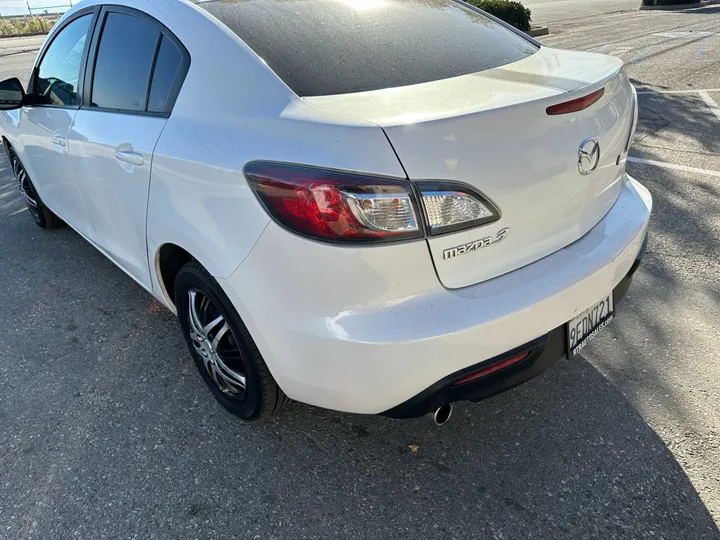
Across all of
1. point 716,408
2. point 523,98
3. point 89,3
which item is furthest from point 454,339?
point 89,3

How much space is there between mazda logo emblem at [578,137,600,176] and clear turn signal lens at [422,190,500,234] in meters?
0.42

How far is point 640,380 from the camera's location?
2512mm

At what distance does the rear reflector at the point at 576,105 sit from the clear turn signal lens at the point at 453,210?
1.31ft

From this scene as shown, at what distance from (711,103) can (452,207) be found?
6.62 m

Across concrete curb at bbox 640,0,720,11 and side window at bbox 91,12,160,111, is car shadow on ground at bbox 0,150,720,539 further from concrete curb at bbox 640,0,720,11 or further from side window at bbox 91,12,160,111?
concrete curb at bbox 640,0,720,11

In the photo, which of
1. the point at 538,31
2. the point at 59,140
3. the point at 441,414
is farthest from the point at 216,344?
the point at 538,31

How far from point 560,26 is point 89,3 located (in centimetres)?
1685

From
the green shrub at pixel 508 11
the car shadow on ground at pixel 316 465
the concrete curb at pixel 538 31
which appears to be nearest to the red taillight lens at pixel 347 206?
the car shadow on ground at pixel 316 465

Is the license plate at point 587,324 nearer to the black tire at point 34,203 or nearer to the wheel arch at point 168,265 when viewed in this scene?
the wheel arch at point 168,265

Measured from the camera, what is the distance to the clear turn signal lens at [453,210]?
1633 mm

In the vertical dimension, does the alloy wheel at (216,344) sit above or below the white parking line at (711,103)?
above

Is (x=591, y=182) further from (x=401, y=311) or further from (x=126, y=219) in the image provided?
(x=126, y=219)

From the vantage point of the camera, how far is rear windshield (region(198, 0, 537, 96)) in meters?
2.03

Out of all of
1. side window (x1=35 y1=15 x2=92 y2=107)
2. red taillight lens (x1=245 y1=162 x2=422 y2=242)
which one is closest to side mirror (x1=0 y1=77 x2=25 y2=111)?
side window (x1=35 y1=15 x2=92 y2=107)
